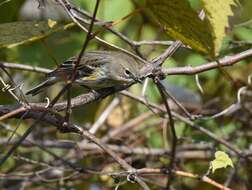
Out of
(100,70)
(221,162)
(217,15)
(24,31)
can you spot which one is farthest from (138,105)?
(217,15)

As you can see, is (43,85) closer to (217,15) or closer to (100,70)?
(100,70)

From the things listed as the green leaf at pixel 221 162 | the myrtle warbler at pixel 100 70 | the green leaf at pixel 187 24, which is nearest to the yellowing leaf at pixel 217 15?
the green leaf at pixel 187 24

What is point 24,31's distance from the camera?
4.13 feet

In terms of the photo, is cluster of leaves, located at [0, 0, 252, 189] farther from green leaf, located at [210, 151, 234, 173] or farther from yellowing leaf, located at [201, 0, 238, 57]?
yellowing leaf, located at [201, 0, 238, 57]

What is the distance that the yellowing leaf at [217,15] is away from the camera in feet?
3.53

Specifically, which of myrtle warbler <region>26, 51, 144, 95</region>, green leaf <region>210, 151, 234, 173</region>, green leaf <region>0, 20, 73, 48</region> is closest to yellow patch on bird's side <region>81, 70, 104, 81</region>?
myrtle warbler <region>26, 51, 144, 95</region>

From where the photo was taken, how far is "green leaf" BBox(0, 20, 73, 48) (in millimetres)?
1212

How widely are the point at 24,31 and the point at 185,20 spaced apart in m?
0.40

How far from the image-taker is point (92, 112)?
3.07 metres

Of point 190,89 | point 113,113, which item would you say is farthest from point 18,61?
point 190,89

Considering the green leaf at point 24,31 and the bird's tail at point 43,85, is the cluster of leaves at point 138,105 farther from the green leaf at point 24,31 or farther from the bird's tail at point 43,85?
the green leaf at point 24,31

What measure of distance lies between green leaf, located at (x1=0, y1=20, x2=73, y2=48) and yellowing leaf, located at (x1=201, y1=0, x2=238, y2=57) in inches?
11.7

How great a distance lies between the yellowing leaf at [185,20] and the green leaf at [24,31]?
25 centimetres

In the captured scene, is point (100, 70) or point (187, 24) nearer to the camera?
point (187, 24)
